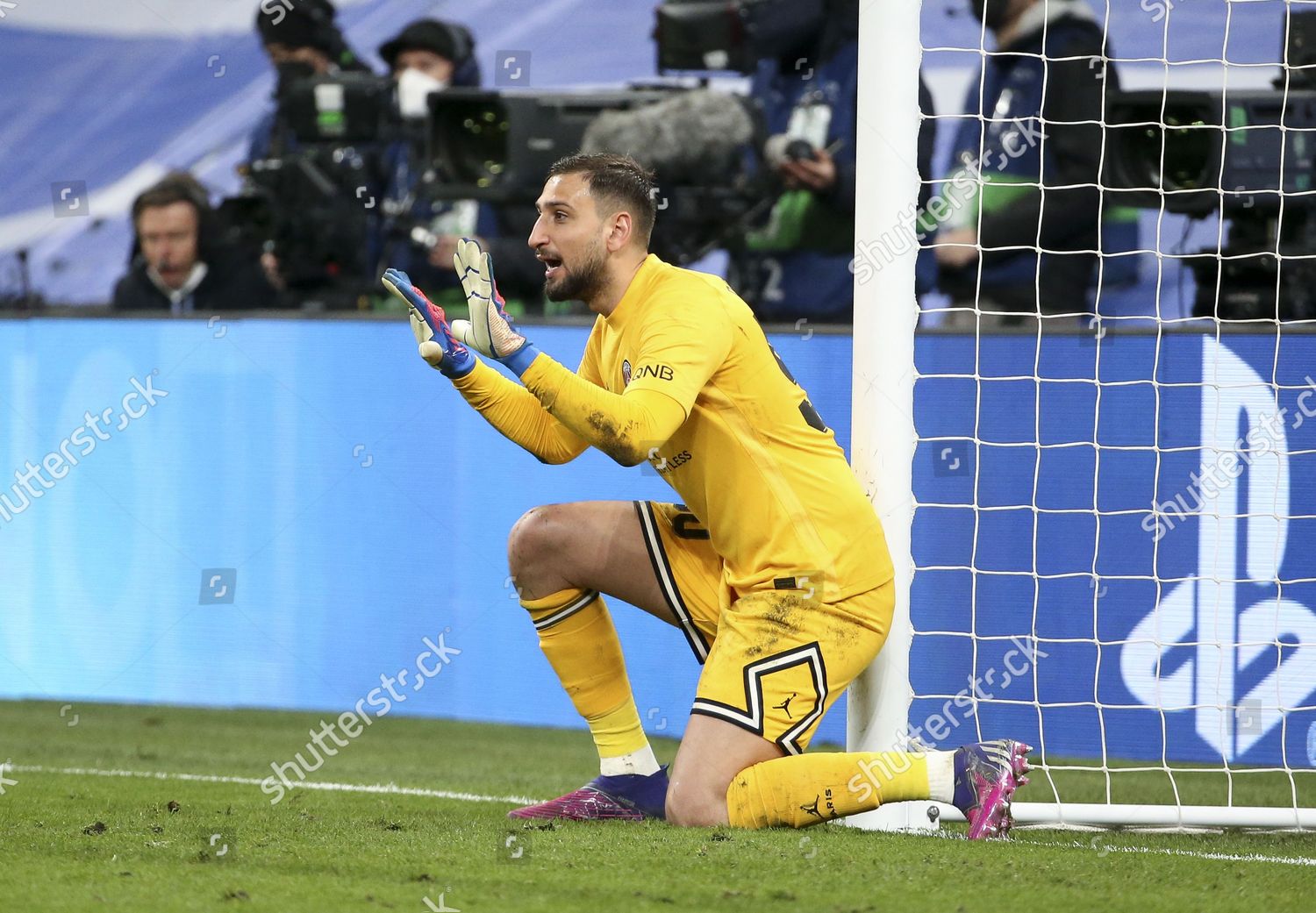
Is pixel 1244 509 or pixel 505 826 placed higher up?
pixel 1244 509

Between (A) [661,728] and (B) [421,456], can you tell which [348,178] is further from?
(A) [661,728]

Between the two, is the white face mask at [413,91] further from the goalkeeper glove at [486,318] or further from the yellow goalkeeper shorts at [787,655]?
the yellow goalkeeper shorts at [787,655]

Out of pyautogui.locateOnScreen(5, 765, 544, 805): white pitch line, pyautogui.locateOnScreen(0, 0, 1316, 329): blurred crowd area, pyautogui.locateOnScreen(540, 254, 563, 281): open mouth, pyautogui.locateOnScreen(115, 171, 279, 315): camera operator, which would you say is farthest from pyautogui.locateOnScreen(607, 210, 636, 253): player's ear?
pyautogui.locateOnScreen(115, 171, 279, 315): camera operator

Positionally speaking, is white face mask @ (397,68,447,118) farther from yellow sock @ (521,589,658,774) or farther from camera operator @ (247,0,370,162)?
yellow sock @ (521,589,658,774)

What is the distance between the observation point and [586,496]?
5.84 metres

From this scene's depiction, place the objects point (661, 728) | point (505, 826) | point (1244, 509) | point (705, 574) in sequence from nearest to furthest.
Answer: point (505, 826), point (705, 574), point (1244, 509), point (661, 728)

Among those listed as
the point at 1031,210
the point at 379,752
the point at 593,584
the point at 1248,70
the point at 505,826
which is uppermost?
the point at 1248,70

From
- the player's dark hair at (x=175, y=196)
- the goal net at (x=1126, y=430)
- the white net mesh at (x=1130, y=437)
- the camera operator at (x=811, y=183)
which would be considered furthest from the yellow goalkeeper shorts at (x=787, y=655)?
the player's dark hair at (x=175, y=196)

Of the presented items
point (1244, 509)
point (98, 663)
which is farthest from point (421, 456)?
point (1244, 509)

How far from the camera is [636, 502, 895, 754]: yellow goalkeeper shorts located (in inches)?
129

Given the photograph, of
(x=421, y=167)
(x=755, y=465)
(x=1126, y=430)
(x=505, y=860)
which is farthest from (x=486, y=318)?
(x=421, y=167)

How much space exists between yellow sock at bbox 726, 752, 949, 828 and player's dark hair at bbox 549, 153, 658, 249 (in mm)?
1258

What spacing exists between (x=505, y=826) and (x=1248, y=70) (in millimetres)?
4308

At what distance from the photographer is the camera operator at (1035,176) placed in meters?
5.66
